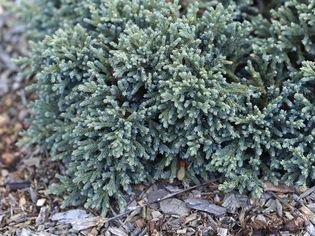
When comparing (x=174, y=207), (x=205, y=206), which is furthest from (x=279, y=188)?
(x=174, y=207)

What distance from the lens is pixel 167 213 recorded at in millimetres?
3590

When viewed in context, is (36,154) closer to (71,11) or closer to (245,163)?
(71,11)

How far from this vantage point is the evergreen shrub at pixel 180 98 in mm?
3432

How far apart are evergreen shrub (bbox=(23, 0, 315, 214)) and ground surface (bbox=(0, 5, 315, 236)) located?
0.11 meters

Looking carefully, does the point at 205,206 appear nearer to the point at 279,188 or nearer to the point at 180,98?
the point at 279,188

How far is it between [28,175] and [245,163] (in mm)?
1858

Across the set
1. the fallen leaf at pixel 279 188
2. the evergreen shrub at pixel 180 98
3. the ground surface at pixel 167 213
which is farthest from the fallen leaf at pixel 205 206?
the fallen leaf at pixel 279 188

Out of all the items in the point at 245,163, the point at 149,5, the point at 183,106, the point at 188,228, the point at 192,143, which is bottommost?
the point at 188,228

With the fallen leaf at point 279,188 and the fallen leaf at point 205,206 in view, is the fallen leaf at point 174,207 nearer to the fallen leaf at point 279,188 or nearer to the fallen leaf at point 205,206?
the fallen leaf at point 205,206

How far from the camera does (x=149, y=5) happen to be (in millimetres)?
3904

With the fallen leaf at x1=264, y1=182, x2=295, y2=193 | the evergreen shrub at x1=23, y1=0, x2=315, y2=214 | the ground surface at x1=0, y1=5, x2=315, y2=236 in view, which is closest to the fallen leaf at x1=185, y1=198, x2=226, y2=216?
the ground surface at x1=0, y1=5, x2=315, y2=236

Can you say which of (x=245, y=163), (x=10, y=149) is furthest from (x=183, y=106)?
(x=10, y=149)

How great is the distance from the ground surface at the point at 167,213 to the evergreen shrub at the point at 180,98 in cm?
11

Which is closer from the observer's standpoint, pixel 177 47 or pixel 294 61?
pixel 177 47
